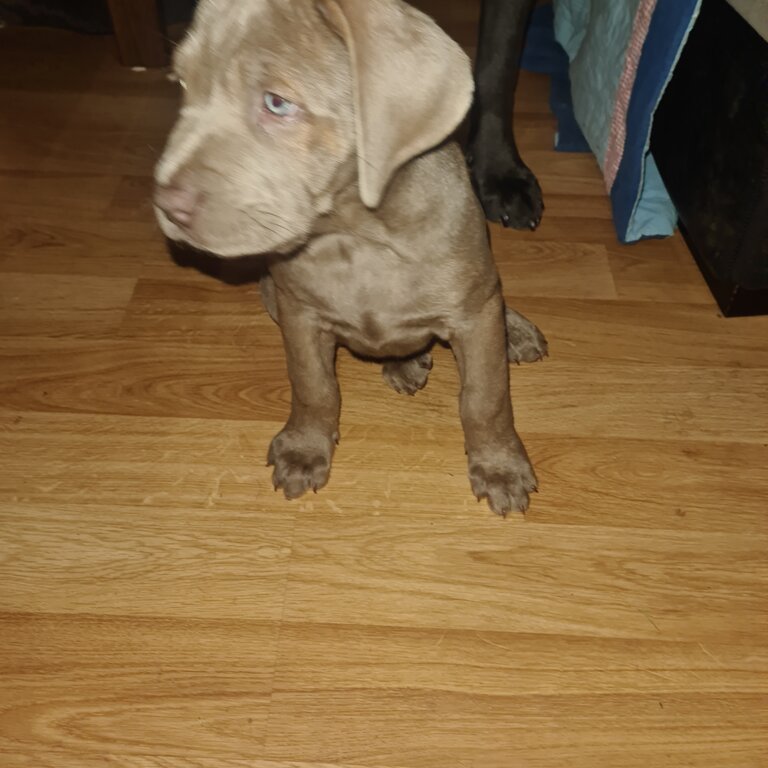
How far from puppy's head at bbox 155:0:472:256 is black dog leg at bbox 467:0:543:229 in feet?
4.05

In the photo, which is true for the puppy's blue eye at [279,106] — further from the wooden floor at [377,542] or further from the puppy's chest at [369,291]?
the wooden floor at [377,542]

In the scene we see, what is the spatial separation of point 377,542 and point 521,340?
63 centimetres

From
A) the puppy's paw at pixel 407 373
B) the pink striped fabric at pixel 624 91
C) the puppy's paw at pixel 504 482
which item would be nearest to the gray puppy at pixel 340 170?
the puppy's paw at pixel 504 482

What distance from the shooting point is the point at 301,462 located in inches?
66.9

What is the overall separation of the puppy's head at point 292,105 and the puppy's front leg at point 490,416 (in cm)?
44

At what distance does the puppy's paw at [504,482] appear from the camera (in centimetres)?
165

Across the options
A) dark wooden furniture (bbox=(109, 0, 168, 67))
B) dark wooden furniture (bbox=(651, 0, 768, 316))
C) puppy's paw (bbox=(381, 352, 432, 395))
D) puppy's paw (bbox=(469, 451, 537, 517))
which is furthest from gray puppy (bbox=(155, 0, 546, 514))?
dark wooden furniture (bbox=(109, 0, 168, 67))

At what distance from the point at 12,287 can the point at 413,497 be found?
51.6 inches

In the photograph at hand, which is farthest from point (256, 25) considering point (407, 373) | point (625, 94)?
point (625, 94)

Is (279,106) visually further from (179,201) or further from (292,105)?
(179,201)

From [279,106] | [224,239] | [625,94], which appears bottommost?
[625,94]

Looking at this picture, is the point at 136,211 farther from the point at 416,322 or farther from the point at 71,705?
the point at 71,705

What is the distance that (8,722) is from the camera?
4.57ft

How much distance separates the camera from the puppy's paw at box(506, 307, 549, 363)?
1.95m
